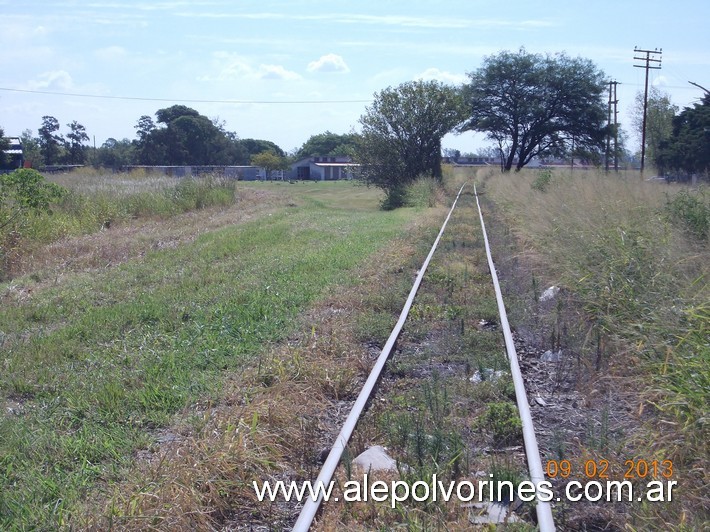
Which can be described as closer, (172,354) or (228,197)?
(172,354)

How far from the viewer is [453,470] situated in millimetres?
4660

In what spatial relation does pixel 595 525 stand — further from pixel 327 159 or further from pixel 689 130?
pixel 327 159

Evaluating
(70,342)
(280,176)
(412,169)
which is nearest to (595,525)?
(70,342)

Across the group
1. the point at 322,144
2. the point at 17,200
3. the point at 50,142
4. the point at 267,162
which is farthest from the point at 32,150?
the point at 322,144

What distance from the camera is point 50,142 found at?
64875 mm

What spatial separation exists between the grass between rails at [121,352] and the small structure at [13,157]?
34.6 m

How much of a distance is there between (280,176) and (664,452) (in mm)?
92994

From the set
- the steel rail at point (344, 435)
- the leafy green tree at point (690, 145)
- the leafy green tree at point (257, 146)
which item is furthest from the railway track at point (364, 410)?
the leafy green tree at point (257, 146)

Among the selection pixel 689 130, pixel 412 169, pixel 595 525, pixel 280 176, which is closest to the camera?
pixel 595 525

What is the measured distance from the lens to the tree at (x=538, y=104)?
54.2 m

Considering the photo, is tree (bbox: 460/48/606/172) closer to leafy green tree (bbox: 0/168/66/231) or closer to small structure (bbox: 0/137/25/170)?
small structure (bbox: 0/137/25/170)

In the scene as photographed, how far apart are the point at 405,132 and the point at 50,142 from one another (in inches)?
1580

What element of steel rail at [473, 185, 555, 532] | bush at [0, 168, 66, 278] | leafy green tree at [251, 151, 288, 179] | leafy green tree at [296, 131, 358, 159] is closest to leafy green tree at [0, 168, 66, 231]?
bush at [0, 168, 66, 278]

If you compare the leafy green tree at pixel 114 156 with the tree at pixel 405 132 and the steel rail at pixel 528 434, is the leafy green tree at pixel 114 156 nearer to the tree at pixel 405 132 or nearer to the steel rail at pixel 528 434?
the tree at pixel 405 132
